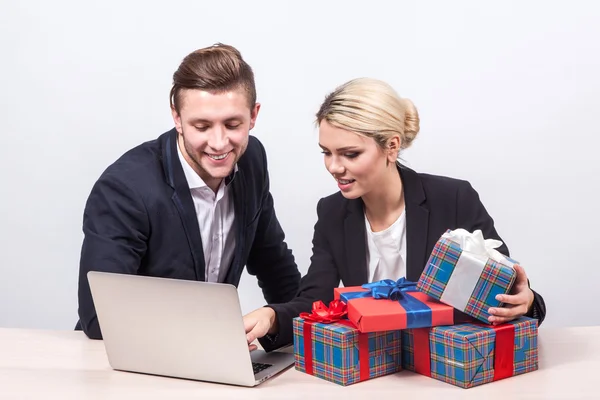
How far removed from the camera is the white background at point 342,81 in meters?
3.91

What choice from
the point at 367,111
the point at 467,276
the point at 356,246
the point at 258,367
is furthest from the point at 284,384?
the point at 367,111

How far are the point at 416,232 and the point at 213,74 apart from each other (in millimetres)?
758

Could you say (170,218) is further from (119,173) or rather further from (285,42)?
(285,42)

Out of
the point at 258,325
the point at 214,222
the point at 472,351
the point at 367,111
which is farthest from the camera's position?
the point at 214,222

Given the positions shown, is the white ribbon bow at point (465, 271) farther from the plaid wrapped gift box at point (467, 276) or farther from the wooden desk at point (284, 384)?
the wooden desk at point (284, 384)

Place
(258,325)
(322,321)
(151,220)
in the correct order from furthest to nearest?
(151,220) < (258,325) < (322,321)

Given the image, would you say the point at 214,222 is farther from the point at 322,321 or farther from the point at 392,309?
the point at 392,309

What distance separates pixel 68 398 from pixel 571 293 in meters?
2.88

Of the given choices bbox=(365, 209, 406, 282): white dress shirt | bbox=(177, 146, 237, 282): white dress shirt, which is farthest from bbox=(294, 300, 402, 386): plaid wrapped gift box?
bbox=(177, 146, 237, 282): white dress shirt

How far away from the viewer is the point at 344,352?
1.86m

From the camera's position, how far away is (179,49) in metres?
4.07

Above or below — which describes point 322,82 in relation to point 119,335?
above

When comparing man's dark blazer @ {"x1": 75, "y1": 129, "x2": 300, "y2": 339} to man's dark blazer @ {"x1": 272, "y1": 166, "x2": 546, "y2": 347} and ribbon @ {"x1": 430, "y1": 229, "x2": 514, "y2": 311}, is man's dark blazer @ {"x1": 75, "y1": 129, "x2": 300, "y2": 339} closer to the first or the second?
man's dark blazer @ {"x1": 272, "y1": 166, "x2": 546, "y2": 347}

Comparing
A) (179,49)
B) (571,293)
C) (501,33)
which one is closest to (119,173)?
(179,49)
